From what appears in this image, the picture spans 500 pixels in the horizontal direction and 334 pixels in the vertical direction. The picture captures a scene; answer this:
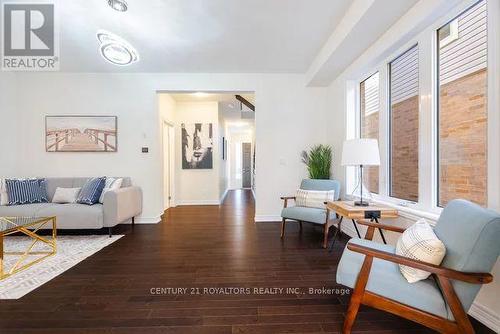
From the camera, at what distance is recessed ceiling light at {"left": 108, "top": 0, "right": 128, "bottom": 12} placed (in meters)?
2.54

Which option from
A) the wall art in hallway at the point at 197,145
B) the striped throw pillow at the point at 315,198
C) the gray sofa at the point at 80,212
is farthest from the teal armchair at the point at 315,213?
the wall art in hallway at the point at 197,145

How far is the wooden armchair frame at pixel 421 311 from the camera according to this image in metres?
1.30

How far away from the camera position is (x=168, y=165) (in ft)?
19.7

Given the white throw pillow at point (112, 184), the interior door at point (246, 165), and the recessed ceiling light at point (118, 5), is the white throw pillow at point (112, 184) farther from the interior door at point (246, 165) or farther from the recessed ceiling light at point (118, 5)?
the interior door at point (246, 165)

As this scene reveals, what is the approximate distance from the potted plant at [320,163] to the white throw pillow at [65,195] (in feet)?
12.7

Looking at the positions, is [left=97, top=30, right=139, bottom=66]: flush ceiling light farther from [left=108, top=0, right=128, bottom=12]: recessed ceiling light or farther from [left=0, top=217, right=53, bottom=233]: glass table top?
[left=0, top=217, right=53, bottom=233]: glass table top

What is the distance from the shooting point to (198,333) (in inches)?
63.6

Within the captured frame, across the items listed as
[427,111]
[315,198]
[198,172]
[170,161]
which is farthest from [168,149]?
[427,111]

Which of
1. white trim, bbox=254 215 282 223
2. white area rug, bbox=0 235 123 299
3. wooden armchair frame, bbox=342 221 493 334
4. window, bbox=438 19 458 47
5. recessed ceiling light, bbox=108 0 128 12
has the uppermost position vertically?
recessed ceiling light, bbox=108 0 128 12

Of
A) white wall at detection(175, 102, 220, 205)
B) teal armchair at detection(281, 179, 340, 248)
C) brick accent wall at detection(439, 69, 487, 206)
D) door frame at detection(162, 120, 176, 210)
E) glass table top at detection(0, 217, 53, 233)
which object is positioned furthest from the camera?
white wall at detection(175, 102, 220, 205)

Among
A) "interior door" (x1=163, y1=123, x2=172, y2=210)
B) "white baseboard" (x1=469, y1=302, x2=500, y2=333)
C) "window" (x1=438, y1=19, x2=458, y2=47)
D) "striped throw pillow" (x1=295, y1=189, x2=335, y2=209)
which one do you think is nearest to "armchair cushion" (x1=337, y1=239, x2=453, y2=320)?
"white baseboard" (x1=469, y1=302, x2=500, y2=333)

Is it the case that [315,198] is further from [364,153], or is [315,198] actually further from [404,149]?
[404,149]

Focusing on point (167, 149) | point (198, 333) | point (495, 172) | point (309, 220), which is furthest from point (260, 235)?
point (167, 149)

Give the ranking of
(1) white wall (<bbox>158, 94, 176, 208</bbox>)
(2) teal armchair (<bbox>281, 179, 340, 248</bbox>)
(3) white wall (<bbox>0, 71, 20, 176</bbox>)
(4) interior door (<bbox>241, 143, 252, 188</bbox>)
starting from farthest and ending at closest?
(4) interior door (<bbox>241, 143, 252, 188</bbox>) < (1) white wall (<bbox>158, 94, 176, 208</bbox>) < (3) white wall (<bbox>0, 71, 20, 176</bbox>) < (2) teal armchair (<bbox>281, 179, 340, 248</bbox>)
